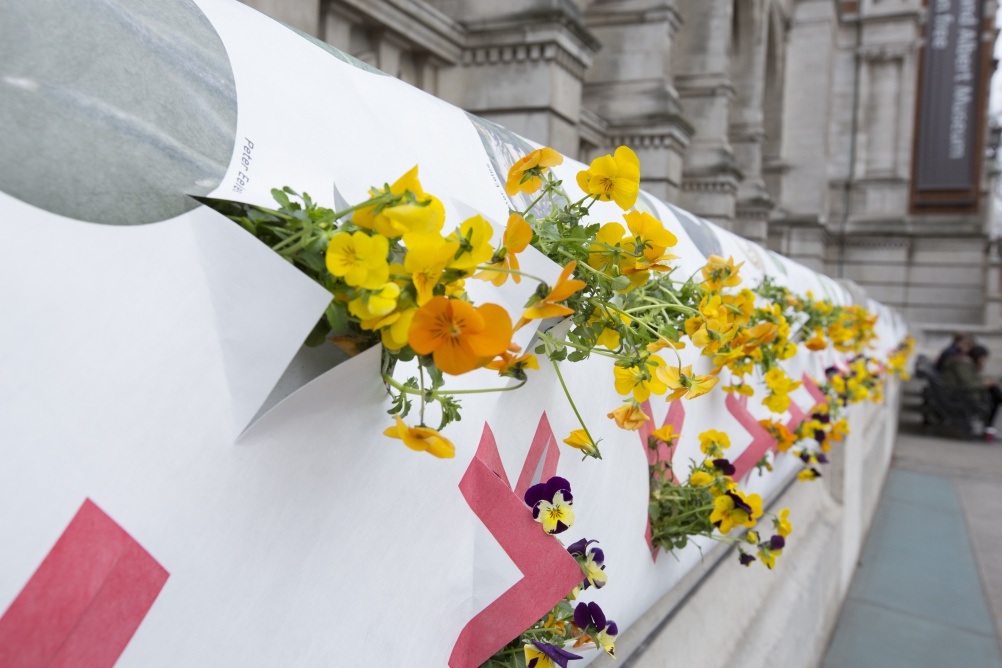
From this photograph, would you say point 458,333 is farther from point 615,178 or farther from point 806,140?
point 806,140

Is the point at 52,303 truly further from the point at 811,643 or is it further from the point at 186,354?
the point at 811,643

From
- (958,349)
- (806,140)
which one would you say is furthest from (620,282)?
(806,140)

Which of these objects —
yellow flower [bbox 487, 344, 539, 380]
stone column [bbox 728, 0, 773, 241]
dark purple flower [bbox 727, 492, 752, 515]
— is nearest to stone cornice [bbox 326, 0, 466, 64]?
dark purple flower [bbox 727, 492, 752, 515]

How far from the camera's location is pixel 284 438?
754mm

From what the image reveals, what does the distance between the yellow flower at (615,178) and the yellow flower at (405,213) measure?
0.38m

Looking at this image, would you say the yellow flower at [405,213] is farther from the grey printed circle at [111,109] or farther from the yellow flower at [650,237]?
the yellow flower at [650,237]

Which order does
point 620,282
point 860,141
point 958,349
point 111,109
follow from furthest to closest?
point 860,141 < point 958,349 < point 620,282 < point 111,109

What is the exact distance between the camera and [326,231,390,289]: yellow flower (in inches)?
25.9

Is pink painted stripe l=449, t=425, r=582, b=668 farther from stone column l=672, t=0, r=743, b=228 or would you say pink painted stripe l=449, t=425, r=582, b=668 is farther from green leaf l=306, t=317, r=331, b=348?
stone column l=672, t=0, r=743, b=228

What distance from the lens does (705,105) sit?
42.0ft

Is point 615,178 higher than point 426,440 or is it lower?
higher

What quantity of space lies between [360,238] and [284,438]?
8.6 inches

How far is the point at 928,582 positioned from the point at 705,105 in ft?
31.2

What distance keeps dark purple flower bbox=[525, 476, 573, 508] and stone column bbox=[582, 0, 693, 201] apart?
892 cm
